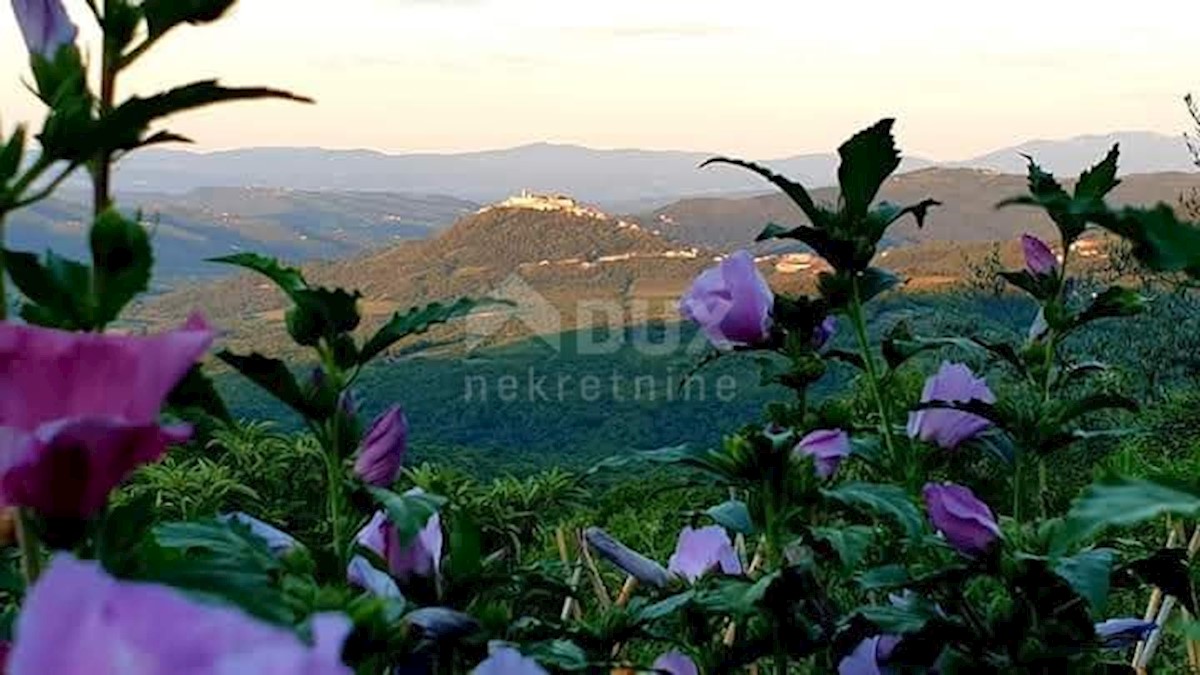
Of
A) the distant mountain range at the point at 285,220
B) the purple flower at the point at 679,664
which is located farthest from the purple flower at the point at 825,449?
the distant mountain range at the point at 285,220

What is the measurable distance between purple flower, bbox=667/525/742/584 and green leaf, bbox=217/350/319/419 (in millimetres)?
346

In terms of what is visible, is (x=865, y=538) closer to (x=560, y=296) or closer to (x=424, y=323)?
(x=424, y=323)

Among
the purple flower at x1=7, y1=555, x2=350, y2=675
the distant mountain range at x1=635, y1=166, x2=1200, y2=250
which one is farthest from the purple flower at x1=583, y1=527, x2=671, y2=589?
the distant mountain range at x1=635, y1=166, x2=1200, y2=250

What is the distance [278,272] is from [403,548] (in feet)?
0.50

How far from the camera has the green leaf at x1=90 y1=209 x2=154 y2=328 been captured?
50cm

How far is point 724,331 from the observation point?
1.19 meters

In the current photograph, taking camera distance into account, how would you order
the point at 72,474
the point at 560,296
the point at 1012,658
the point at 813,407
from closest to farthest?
the point at 72,474 → the point at 1012,658 → the point at 813,407 → the point at 560,296

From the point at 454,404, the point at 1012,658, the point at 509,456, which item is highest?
the point at 1012,658

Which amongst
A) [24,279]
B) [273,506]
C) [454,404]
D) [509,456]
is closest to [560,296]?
[454,404]

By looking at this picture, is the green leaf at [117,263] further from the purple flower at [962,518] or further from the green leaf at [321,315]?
the purple flower at [962,518]

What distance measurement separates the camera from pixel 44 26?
24.7 inches

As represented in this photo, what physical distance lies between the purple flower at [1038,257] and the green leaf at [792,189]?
1.02 ft

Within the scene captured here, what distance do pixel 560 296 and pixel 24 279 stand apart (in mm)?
34151

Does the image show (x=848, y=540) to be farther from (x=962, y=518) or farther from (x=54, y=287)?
(x=54, y=287)
